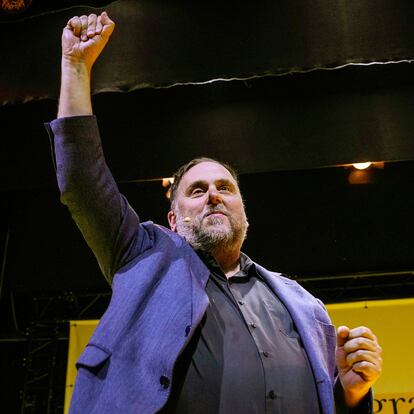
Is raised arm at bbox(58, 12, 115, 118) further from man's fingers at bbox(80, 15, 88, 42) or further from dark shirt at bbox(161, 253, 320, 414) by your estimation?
dark shirt at bbox(161, 253, 320, 414)

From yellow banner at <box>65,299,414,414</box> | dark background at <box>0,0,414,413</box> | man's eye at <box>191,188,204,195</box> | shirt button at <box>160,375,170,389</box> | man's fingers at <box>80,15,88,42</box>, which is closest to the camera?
shirt button at <box>160,375,170,389</box>

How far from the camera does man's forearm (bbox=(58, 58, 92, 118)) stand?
1377mm

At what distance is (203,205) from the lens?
1706mm

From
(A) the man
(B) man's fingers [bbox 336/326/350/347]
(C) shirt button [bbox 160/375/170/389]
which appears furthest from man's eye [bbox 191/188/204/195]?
(C) shirt button [bbox 160/375/170/389]

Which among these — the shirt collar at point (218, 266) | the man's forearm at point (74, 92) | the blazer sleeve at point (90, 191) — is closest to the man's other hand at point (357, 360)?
the shirt collar at point (218, 266)

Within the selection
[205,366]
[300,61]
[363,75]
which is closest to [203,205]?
[205,366]

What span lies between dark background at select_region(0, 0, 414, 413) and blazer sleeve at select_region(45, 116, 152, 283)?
149cm

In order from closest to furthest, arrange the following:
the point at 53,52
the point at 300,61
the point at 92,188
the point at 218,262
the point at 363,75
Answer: the point at 92,188 → the point at 218,262 → the point at 300,61 → the point at 53,52 → the point at 363,75

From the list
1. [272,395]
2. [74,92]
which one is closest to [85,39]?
[74,92]

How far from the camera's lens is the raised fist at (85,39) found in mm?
1458

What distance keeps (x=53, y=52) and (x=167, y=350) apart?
2176mm

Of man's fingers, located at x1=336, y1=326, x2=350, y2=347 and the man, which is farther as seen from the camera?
man's fingers, located at x1=336, y1=326, x2=350, y2=347

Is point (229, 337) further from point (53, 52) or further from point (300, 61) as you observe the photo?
point (53, 52)

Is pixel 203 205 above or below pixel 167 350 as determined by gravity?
above
